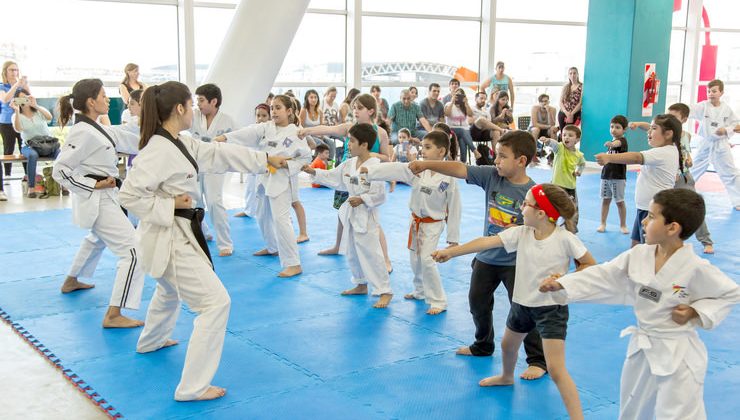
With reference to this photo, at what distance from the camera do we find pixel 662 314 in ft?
9.66

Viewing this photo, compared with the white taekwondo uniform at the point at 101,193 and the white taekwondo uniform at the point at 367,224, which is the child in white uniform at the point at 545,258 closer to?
the white taekwondo uniform at the point at 367,224

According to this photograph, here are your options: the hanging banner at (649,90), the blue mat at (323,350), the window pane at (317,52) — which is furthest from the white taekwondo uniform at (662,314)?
the hanging banner at (649,90)

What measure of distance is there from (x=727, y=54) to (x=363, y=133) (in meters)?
19.9

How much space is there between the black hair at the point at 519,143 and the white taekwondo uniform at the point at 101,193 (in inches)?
101

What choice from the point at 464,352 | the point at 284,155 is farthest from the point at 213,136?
the point at 464,352

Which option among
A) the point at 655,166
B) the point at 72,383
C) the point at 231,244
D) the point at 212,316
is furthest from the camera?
the point at 231,244

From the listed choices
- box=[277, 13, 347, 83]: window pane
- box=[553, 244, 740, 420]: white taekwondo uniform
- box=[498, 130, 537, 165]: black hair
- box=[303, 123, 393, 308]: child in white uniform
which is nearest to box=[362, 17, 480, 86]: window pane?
box=[277, 13, 347, 83]: window pane

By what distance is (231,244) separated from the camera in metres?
7.29

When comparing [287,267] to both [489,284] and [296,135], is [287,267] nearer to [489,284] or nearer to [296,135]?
[296,135]

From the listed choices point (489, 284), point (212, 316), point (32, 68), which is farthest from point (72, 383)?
point (32, 68)

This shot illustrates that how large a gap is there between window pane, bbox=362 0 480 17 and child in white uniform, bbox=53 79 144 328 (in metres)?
11.5

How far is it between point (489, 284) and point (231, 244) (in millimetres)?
3664

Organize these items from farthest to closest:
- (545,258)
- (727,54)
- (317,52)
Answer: (727,54), (317,52), (545,258)

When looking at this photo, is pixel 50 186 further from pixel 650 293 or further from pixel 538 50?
pixel 538 50
